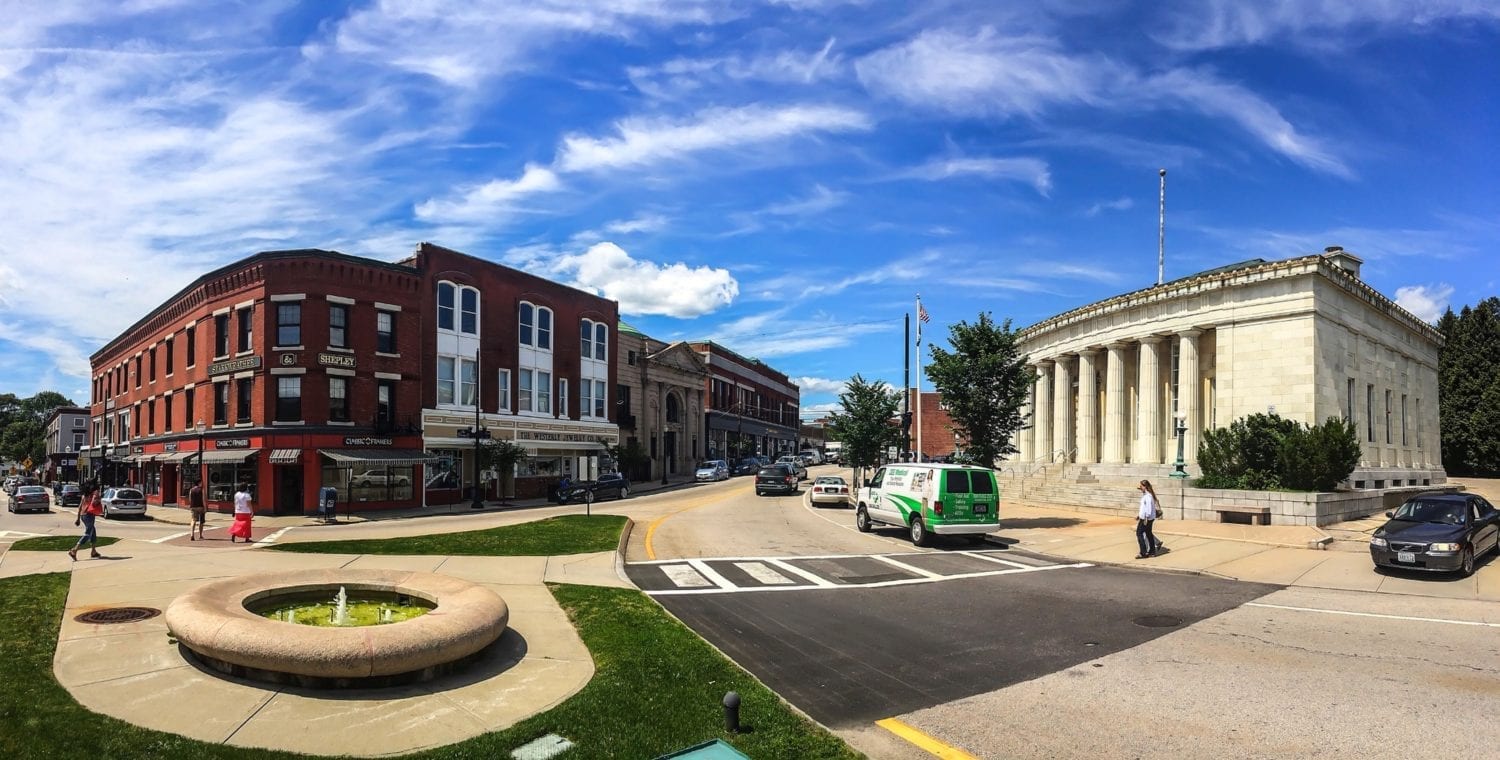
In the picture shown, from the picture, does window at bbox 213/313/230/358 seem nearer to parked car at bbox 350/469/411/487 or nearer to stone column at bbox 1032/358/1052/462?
parked car at bbox 350/469/411/487

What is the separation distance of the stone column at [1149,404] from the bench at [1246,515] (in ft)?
36.2

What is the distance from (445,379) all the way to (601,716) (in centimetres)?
3793

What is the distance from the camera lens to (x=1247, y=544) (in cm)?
1977

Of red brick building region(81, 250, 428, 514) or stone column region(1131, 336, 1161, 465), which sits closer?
stone column region(1131, 336, 1161, 465)

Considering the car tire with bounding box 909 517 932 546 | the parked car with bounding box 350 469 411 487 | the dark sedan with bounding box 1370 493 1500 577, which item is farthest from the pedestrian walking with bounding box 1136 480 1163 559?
the parked car with bounding box 350 469 411 487

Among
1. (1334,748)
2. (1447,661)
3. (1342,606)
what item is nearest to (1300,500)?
(1342,606)

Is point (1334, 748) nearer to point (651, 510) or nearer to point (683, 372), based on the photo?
point (651, 510)

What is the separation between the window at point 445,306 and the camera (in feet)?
135

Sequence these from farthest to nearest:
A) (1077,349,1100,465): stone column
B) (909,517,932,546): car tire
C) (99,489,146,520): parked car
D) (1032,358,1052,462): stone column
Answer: (1032,358,1052,462): stone column → (1077,349,1100,465): stone column → (99,489,146,520): parked car → (909,517,932,546): car tire

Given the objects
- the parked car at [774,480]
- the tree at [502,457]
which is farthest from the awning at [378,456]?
the parked car at [774,480]

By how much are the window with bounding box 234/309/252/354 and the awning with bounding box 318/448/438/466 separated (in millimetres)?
6453

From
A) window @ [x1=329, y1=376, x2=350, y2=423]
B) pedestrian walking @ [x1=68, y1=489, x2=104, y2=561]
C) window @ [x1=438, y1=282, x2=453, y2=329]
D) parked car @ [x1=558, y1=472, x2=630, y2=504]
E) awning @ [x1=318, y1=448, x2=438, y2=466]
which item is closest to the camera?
pedestrian walking @ [x1=68, y1=489, x2=104, y2=561]

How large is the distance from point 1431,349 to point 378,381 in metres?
55.8

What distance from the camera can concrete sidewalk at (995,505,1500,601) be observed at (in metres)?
14.3
